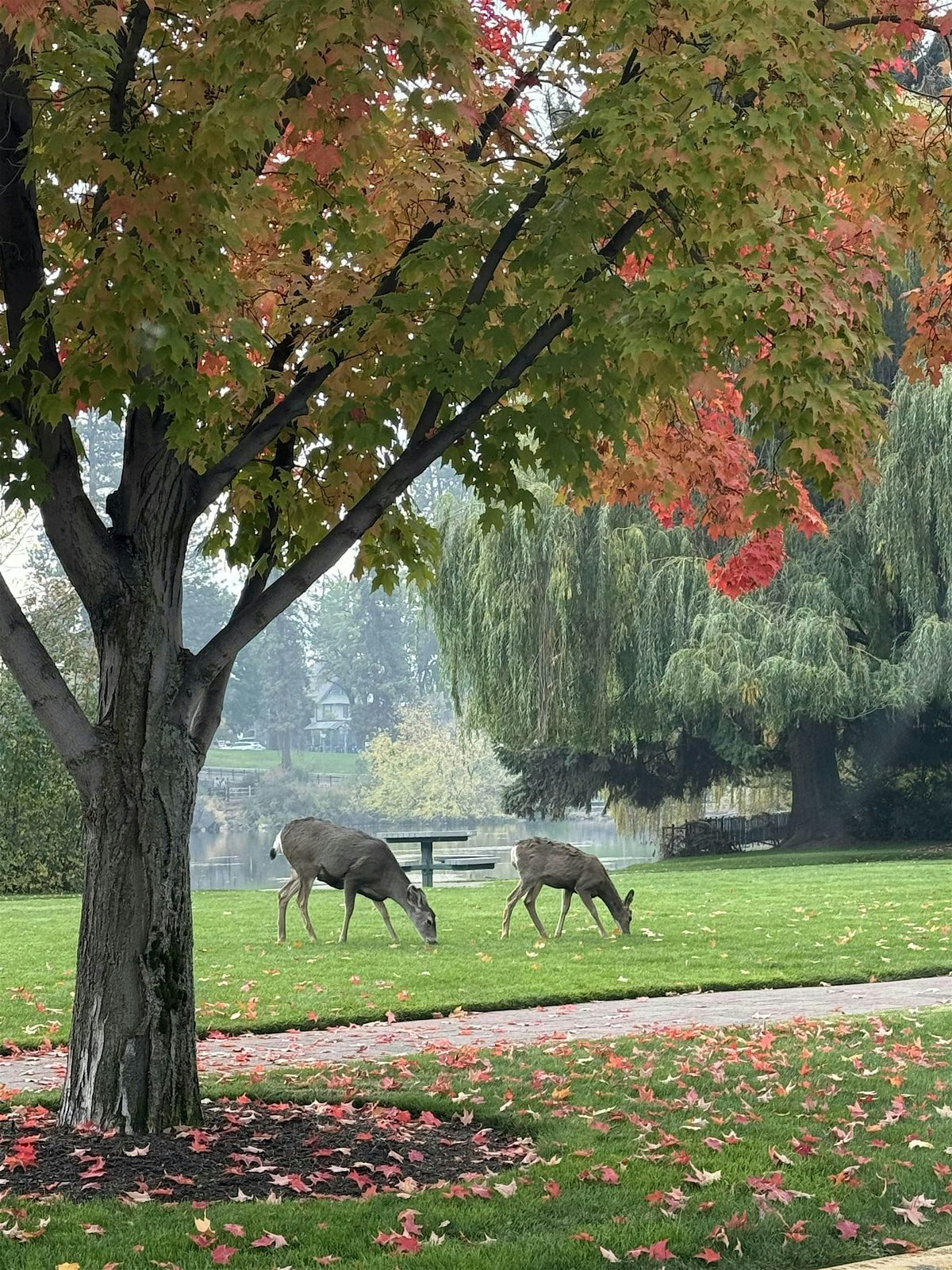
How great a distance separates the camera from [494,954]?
1498 centimetres

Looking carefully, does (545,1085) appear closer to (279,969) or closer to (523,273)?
(523,273)

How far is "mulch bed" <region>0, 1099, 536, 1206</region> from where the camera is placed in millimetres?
6281

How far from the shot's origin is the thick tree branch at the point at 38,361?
6949 mm

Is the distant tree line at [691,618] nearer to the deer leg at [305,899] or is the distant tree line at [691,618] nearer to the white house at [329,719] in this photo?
the deer leg at [305,899]

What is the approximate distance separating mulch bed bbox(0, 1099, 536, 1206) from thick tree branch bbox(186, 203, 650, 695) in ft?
6.97

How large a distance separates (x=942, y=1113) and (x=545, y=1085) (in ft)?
7.03

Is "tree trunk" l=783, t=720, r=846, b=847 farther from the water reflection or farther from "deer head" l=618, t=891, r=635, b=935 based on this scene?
"deer head" l=618, t=891, r=635, b=935

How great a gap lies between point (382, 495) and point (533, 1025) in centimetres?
525

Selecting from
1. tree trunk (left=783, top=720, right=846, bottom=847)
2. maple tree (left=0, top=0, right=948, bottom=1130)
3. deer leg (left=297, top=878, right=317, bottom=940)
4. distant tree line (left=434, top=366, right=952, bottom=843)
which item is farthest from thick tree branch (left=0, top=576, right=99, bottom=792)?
tree trunk (left=783, top=720, right=846, bottom=847)

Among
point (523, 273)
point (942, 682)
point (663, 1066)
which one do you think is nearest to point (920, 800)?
point (942, 682)

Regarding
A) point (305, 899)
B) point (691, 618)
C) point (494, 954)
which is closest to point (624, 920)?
point (494, 954)

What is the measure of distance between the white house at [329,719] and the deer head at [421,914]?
8582 centimetres

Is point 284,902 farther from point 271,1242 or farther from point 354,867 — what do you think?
point 271,1242

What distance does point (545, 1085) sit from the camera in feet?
27.7
